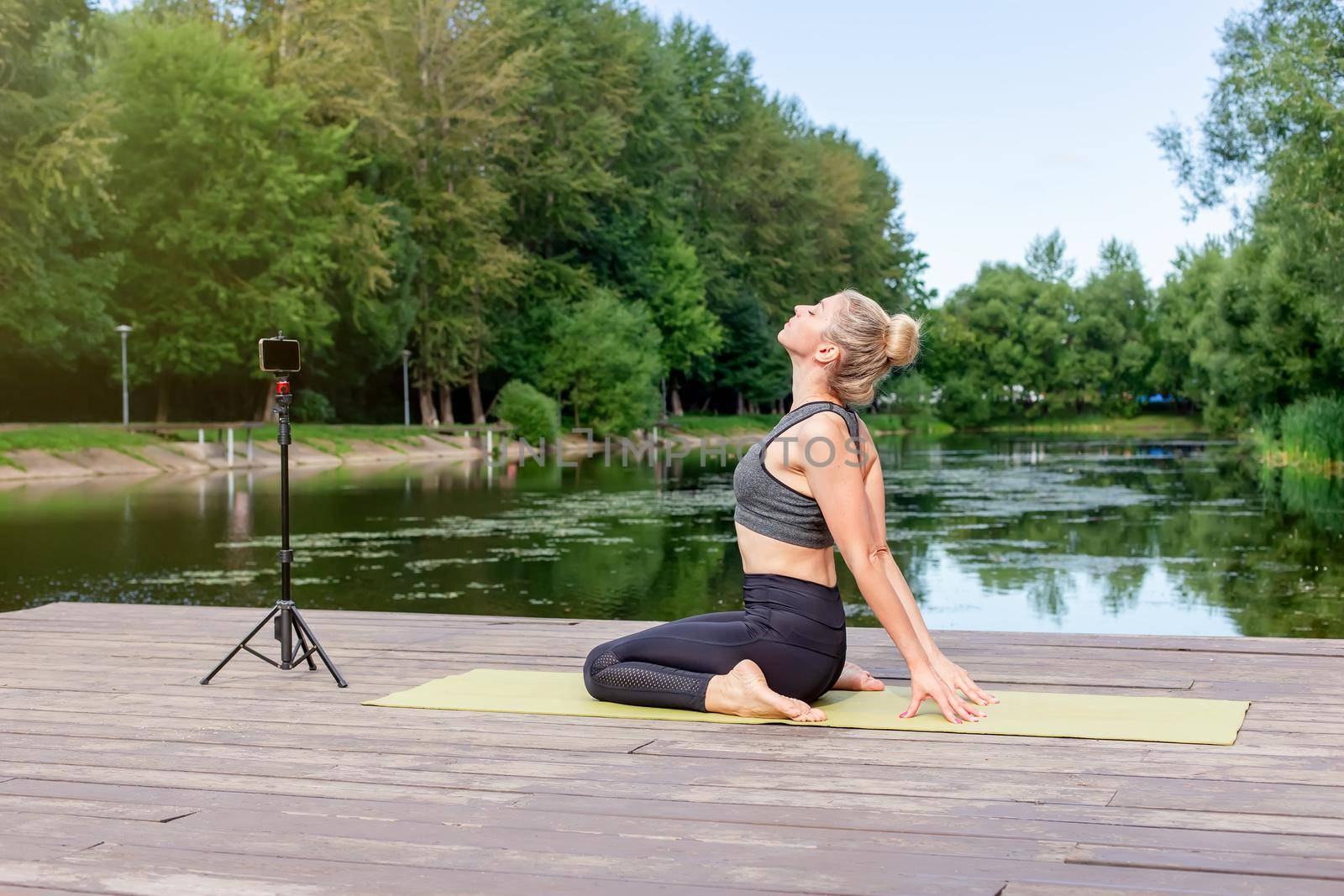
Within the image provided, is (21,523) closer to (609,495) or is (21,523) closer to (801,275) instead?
(609,495)

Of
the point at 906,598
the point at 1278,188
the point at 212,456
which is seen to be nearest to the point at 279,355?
the point at 906,598

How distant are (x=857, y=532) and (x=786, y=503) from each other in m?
0.30

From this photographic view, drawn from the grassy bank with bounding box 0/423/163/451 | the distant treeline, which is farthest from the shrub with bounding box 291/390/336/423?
the grassy bank with bounding box 0/423/163/451

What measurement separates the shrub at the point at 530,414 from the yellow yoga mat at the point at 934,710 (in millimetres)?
42376

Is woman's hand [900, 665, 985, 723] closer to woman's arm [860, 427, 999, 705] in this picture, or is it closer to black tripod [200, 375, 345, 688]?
woman's arm [860, 427, 999, 705]

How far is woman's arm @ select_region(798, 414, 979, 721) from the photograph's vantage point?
15.2ft

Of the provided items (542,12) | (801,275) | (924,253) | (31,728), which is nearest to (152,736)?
(31,728)

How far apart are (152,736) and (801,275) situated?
65.1 m

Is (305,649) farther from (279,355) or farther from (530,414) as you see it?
(530,414)

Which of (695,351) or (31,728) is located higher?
(695,351)

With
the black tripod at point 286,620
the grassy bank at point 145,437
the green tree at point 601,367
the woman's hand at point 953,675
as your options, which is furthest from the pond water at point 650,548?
the green tree at point 601,367

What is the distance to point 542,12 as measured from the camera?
51000mm

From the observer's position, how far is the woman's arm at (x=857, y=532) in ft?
15.2

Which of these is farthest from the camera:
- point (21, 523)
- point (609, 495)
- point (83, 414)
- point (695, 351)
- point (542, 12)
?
point (695, 351)
